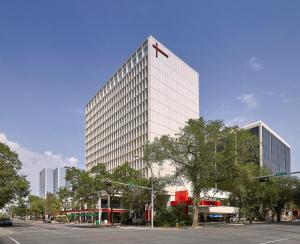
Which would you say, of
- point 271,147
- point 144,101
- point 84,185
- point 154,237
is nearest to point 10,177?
point 84,185

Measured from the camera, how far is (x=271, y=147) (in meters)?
167

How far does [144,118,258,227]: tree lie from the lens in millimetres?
56431

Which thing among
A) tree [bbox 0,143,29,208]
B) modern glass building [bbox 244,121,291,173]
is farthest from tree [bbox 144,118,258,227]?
modern glass building [bbox 244,121,291,173]

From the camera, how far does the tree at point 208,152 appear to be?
5643cm

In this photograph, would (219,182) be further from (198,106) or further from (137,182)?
(198,106)

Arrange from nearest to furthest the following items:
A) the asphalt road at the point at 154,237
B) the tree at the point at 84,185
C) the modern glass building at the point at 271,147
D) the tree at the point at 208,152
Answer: the asphalt road at the point at 154,237 < the tree at the point at 208,152 < the tree at the point at 84,185 < the modern glass building at the point at 271,147

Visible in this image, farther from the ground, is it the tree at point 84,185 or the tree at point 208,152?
the tree at point 208,152

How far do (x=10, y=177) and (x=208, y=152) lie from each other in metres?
33.7

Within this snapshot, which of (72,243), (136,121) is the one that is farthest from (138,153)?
(72,243)

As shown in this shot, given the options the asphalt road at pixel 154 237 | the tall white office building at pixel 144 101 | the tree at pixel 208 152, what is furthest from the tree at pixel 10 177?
the tall white office building at pixel 144 101

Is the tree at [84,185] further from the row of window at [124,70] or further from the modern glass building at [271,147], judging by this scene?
the modern glass building at [271,147]

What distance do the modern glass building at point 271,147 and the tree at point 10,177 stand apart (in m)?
94.9

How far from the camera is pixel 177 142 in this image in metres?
59.0

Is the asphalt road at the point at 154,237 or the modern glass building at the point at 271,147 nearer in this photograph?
the asphalt road at the point at 154,237
